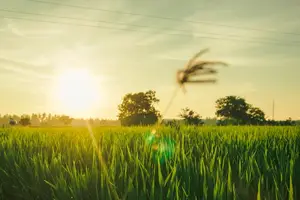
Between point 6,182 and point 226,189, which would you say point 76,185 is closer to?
point 226,189

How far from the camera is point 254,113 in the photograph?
53031 mm

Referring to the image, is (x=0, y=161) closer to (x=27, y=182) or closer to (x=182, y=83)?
(x=27, y=182)

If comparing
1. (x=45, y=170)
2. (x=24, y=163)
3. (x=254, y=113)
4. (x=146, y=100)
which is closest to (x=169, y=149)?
(x=45, y=170)

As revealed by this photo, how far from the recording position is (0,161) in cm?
404

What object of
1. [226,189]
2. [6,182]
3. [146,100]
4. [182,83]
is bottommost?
[6,182]

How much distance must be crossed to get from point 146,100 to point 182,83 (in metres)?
55.7

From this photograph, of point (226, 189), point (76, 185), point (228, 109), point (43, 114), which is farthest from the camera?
point (43, 114)

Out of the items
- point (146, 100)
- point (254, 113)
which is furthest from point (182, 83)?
point (146, 100)

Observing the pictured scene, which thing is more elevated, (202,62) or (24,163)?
(202,62)

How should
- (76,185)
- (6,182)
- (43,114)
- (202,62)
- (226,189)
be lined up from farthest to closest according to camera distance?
(43,114), (202,62), (6,182), (76,185), (226,189)

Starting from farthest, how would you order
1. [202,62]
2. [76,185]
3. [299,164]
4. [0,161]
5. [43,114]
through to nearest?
[43,114] < [202,62] < [0,161] < [299,164] < [76,185]

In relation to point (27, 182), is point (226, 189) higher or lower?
higher

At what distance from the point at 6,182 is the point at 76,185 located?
146 cm

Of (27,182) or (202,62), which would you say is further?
(202,62)
